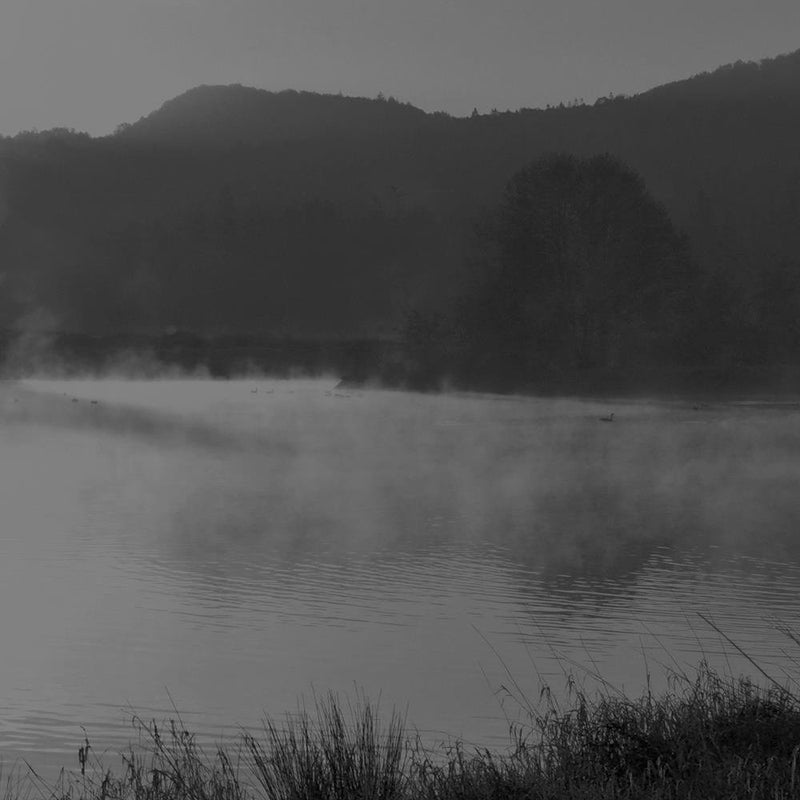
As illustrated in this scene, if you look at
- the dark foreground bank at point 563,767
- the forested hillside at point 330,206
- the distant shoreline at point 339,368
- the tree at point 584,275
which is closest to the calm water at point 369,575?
the dark foreground bank at point 563,767

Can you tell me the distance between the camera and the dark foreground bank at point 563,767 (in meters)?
6.41

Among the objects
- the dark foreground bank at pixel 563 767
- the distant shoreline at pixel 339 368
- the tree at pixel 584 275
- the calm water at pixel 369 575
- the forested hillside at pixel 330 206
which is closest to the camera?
the dark foreground bank at pixel 563 767

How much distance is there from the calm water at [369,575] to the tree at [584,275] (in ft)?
115

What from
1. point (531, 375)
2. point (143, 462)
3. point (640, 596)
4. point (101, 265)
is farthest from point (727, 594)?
point (101, 265)

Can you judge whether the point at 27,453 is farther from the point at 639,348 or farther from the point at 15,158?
the point at 15,158

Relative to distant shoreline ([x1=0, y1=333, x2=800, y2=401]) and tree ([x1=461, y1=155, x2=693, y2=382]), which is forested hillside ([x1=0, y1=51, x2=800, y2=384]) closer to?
distant shoreline ([x1=0, y1=333, x2=800, y2=401])

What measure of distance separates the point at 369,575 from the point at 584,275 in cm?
5770

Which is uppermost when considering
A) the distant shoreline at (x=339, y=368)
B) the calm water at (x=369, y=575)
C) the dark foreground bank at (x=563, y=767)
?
the dark foreground bank at (x=563, y=767)

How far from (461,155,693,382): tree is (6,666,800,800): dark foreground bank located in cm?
6482

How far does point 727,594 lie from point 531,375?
58.4 m

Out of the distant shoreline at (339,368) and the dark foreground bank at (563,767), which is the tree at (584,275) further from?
the dark foreground bank at (563,767)

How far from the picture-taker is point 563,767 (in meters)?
6.94

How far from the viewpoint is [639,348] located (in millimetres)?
73312

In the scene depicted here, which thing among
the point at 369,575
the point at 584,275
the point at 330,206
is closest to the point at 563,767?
the point at 369,575
